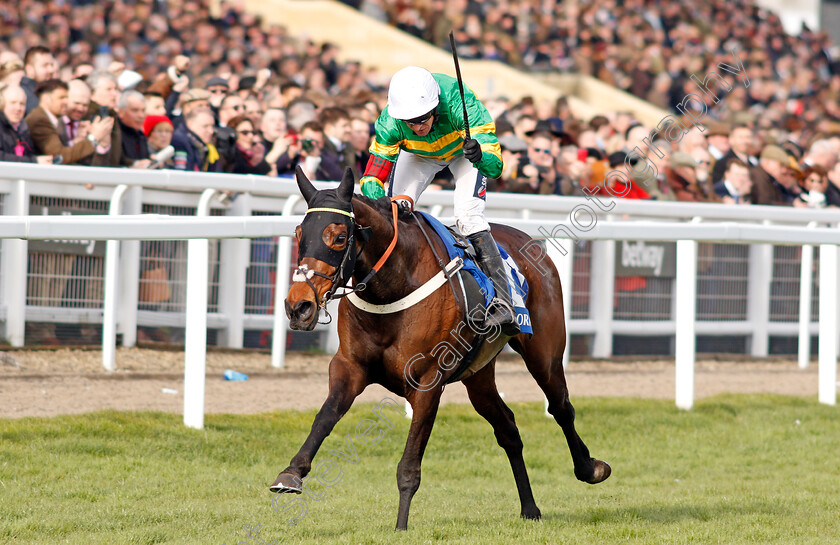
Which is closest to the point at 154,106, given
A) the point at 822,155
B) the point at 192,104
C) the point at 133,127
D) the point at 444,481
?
the point at 192,104

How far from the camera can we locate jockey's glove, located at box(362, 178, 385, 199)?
5.49 metres

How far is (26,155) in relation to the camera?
322 inches

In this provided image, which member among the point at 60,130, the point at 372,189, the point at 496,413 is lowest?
the point at 496,413

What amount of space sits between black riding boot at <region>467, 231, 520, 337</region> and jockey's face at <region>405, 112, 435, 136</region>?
600 mm

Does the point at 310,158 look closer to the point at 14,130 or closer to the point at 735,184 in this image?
the point at 14,130

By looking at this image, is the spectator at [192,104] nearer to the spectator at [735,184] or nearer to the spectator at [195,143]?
the spectator at [195,143]

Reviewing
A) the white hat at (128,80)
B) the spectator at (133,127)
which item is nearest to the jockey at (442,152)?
the spectator at (133,127)

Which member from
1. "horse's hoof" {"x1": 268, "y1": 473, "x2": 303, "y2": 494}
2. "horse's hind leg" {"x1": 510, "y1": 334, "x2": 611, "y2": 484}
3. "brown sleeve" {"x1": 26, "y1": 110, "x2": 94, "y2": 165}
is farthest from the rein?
"brown sleeve" {"x1": 26, "y1": 110, "x2": 94, "y2": 165}

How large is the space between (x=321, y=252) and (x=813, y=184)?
9130 mm

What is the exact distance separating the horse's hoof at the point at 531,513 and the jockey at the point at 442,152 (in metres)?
0.83

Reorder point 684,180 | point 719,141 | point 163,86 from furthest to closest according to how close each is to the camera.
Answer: point 719,141
point 684,180
point 163,86

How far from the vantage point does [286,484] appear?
14.8 ft

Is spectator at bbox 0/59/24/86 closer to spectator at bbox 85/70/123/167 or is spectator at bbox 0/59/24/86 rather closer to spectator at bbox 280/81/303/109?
spectator at bbox 85/70/123/167

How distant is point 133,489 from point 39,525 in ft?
2.55
